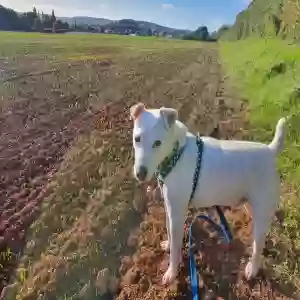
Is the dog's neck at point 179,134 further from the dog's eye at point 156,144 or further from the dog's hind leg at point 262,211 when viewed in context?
the dog's hind leg at point 262,211

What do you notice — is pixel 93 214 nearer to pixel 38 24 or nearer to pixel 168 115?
pixel 168 115

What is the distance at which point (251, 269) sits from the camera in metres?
3.80

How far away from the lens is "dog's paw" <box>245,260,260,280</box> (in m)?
3.78

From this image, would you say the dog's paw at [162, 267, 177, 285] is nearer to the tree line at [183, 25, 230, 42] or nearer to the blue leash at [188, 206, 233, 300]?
the blue leash at [188, 206, 233, 300]

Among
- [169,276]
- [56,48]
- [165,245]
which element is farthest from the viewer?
[56,48]

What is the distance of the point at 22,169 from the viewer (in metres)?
6.70

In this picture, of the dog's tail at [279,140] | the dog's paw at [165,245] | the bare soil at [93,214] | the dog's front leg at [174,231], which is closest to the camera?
the dog's front leg at [174,231]

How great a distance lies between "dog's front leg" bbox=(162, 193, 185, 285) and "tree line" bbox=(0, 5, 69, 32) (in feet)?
216

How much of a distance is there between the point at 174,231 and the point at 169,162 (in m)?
0.63

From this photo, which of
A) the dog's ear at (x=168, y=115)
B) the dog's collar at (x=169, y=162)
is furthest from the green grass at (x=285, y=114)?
the dog's ear at (x=168, y=115)

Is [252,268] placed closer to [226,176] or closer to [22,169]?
[226,176]

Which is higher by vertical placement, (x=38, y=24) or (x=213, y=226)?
(x=213, y=226)

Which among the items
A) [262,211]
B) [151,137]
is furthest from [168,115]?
[262,211]

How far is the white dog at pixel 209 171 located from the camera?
3.23 metres
